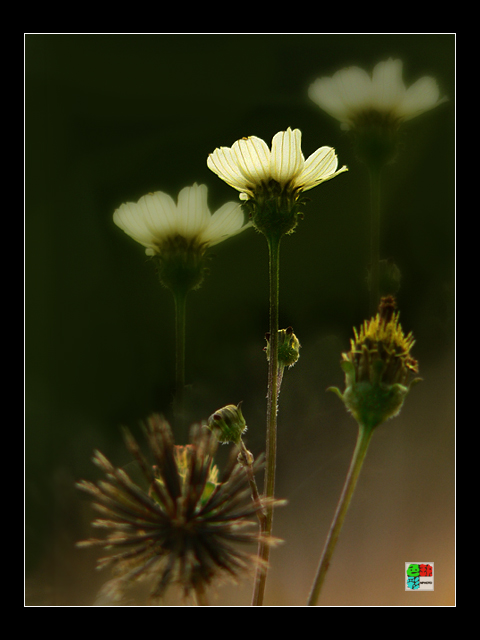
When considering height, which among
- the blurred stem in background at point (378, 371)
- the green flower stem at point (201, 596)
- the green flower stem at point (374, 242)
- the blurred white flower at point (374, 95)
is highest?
the blurred white flower at point (374, 95)

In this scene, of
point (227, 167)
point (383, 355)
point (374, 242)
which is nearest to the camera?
point (383, 355)

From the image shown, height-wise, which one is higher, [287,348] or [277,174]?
[277,174]

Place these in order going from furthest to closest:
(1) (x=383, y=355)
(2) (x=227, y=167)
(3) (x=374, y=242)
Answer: (3) (x=374, y=242) < (2) (x=227, y=167) < (1) (x=383, y=355)

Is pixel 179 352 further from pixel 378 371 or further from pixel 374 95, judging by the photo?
pixel 374 95

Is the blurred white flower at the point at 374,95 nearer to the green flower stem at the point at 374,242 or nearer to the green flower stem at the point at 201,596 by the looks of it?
the green flower stem at the point at 374,242

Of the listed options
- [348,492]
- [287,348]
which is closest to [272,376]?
[287,348]

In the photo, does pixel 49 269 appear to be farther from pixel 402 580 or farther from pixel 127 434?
pixel 402 580

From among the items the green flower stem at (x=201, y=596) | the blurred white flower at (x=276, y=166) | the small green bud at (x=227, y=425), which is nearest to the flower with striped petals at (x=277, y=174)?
the blurred white flower at (x=276, y=166)
